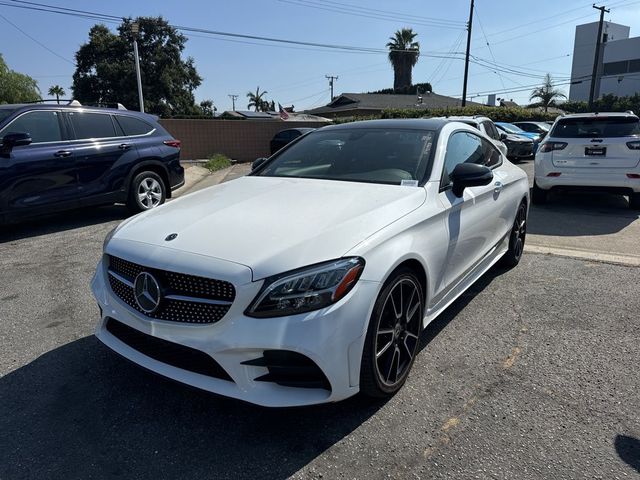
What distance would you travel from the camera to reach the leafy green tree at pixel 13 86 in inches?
1953

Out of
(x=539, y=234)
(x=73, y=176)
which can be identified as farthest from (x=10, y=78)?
(x=539, y=234)

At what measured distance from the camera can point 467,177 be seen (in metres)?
3.42

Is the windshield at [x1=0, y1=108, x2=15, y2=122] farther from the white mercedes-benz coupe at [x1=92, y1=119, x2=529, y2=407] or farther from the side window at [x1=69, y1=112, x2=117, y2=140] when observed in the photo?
the white mercedes-benz coupe at [x1=92, y1=119, x2=529, y2=407]

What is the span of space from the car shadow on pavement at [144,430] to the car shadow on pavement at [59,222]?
474 cm

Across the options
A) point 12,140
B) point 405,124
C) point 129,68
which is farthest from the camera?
point 129,68

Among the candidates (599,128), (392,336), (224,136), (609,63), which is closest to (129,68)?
(224,136)

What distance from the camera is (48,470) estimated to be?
7.59 ft

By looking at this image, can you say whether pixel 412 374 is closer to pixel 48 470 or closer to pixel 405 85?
pixel 48 470

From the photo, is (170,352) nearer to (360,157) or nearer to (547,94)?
(360,157)

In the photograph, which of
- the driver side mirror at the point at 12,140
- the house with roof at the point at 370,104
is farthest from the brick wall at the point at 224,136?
the house with roof at the point at 370,104

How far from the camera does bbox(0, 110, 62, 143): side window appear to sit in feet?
22.0

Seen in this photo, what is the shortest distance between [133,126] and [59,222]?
1.98 metres

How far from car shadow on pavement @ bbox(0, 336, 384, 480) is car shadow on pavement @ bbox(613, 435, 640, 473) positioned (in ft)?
4.04

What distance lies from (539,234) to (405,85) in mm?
61514
